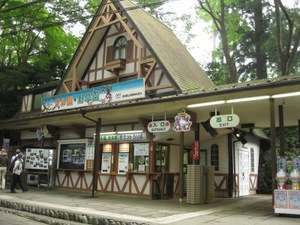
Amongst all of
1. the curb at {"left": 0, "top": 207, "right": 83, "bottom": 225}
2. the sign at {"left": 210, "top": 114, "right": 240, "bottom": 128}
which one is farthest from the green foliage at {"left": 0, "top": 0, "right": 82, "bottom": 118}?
the sign at {"left": 210, "top": 114, "right": 240, "bottom": 128}

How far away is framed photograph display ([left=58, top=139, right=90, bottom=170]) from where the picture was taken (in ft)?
65.8

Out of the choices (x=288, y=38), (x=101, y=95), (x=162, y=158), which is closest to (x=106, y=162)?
(x=162, y=158)

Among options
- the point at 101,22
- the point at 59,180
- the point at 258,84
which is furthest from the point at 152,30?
the point at 258,84

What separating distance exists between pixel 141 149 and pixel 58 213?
19.6 ft

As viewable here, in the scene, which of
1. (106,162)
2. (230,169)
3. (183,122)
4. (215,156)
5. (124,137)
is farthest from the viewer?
(215,156)

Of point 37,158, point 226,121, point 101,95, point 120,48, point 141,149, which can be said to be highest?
point 120,48

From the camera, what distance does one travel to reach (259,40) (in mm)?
28875

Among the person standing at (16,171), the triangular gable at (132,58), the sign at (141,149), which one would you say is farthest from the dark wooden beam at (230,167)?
the person standing at (16,171)

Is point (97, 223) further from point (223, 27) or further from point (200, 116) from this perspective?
point (223, 27)

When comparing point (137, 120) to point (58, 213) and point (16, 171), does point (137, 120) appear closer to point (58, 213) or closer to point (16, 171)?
point (16, 171)

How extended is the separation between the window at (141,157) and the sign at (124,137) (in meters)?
0.30

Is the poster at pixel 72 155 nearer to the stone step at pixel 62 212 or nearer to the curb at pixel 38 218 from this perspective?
the stone step at pixel 62 212

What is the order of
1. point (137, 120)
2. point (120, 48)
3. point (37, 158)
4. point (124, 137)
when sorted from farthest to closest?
point (120, 48) < point (37, 158) < point (124, 137) < point (137, 120)

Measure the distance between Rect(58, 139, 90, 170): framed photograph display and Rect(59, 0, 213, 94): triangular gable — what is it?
3371 millimetres
